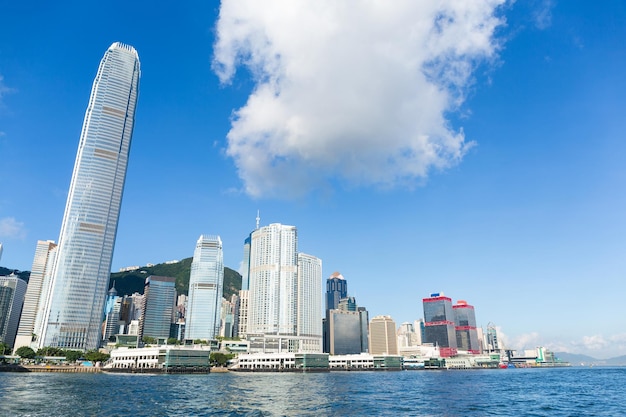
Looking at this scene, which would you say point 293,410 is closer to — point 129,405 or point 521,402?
point 129,405

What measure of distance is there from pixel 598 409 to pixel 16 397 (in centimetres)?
11476

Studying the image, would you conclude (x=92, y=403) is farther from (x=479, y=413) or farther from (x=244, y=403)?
(x=479, y=413)

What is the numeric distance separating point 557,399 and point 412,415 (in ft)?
179

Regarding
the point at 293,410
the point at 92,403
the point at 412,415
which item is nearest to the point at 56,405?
the point at 92,403

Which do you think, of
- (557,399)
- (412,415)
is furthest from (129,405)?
(557,399)

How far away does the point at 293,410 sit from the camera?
75.4 meters

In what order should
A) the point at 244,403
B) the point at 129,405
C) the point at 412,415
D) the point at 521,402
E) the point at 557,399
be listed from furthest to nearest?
the point at 557,399 → the point at 521,402 → the point at 244,403 → the point at 129,405 → the point at 412,415

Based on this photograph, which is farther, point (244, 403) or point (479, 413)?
point (244, 403)

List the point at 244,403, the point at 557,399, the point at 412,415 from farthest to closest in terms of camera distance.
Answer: the point at 557,399 → the point at 244,403 → the point at 412,415

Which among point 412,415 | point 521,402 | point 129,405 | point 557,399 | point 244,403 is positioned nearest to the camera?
point 412,415

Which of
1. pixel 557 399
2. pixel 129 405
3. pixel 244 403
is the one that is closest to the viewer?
pixel 129 405

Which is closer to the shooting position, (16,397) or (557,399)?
(16,397)

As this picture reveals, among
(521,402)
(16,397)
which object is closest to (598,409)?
(521,402)

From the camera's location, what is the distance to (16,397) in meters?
86.9
